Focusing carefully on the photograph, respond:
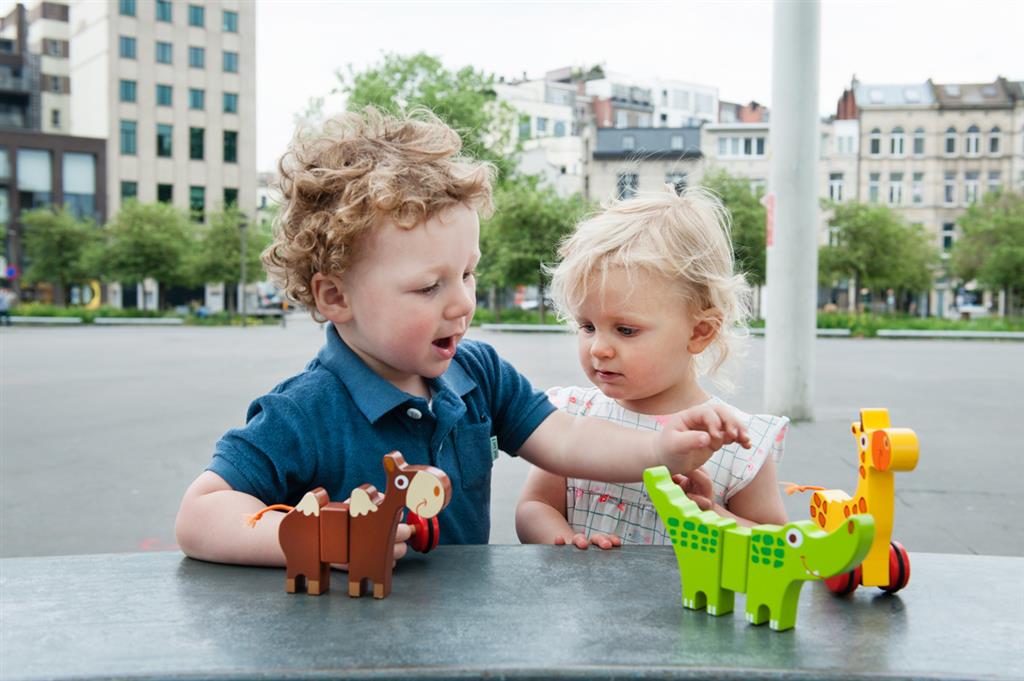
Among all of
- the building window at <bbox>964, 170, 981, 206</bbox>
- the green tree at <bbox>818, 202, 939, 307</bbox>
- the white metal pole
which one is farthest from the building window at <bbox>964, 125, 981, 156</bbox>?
the white metal pole

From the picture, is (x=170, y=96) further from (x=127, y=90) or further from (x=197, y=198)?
(x=197, y=198)

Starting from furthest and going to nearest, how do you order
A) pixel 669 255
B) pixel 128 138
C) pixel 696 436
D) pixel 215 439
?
pixel 128 138 → pixel 215 439 → pixel 669 255 → pixel 696 436

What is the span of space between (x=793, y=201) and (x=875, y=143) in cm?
4609

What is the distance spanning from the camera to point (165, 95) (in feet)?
151

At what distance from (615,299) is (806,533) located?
75 cm

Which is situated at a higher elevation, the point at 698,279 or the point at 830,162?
the point at 830,162

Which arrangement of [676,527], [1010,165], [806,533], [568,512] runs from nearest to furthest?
[806,533], [676,527], [568,512], [1010,165]

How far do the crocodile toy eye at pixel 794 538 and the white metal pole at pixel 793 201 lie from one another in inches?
273

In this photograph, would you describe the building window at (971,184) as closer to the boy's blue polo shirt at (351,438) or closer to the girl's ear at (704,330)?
the girl's ear at (704,330)

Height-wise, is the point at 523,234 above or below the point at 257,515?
above

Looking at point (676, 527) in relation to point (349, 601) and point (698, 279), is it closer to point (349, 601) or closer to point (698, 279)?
point (349, 601)

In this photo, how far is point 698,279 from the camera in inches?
68.9

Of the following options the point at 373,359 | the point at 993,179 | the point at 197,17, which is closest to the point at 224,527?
the point at 373,359

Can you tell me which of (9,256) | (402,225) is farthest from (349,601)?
(9,256)
